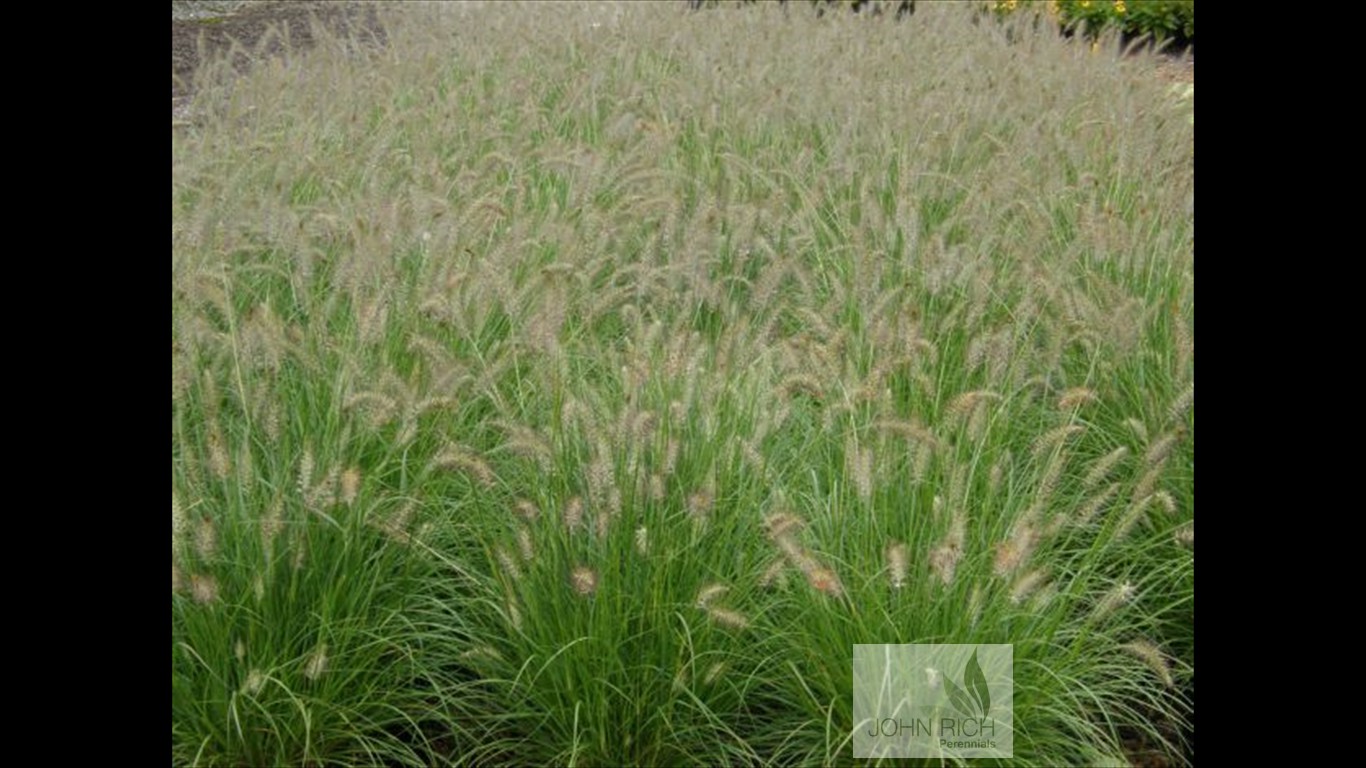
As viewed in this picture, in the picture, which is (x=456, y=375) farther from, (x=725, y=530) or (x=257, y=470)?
(x=725, y=530)

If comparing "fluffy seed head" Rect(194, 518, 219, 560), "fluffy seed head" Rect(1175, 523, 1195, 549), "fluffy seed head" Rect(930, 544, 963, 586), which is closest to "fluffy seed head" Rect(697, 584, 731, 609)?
"fluffy seed head" Rect(930, 544, 963, 586)

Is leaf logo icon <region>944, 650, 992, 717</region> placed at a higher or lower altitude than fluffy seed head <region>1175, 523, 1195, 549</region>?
lower

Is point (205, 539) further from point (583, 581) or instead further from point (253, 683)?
point (583, 581)

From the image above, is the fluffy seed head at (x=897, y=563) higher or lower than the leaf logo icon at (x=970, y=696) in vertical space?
higher

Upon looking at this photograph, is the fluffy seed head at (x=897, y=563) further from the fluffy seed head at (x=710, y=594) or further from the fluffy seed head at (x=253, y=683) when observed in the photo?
the fluffy seed head at (x=253, y=683)

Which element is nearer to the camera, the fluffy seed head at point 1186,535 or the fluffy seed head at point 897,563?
the fluffy seed head at point 897,563

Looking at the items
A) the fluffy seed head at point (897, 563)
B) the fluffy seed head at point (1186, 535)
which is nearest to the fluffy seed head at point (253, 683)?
the fluffy seed head at point (897, 563)

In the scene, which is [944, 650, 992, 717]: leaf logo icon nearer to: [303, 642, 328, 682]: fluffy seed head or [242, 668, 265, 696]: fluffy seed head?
[303, 642, 328, 682]: fluffy seed head
